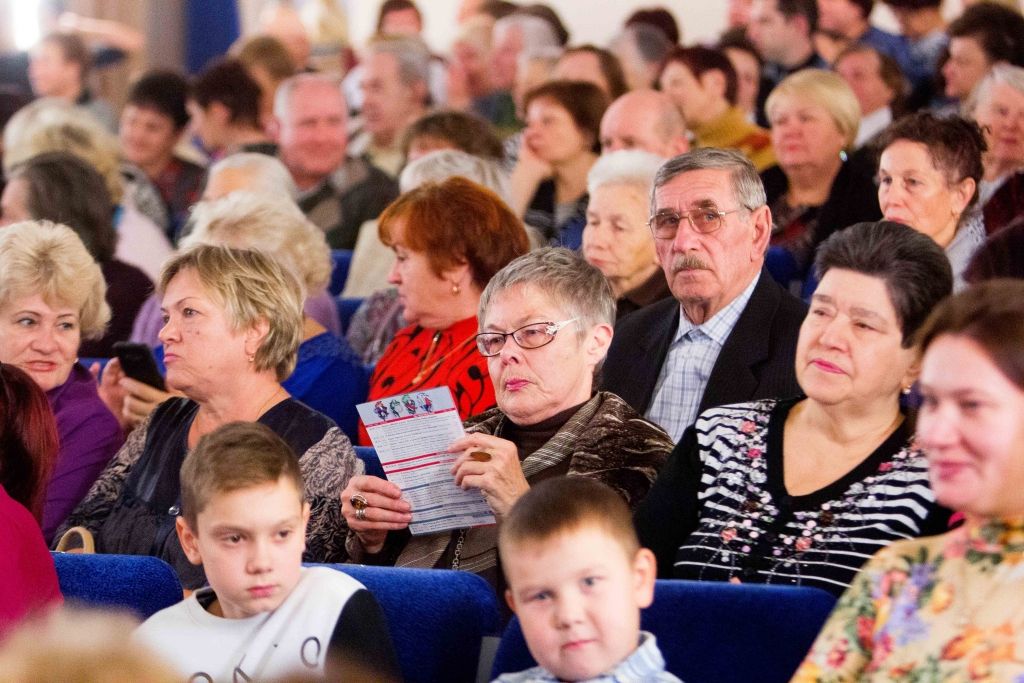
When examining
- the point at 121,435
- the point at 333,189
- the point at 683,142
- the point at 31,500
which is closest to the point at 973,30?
the point at 683,142

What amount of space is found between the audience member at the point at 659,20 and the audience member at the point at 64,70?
11.2ft

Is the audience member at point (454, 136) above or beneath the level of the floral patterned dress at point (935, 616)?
above

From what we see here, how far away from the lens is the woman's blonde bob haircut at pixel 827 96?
5.78m

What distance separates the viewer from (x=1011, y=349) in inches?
79.6

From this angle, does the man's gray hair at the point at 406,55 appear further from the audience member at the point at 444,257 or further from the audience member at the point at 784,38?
the audience member at the point at 444,257

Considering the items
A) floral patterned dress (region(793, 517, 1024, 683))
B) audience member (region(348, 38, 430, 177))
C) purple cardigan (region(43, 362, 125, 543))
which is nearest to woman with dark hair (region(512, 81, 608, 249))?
audience member (region(348, 38, 430, 177))

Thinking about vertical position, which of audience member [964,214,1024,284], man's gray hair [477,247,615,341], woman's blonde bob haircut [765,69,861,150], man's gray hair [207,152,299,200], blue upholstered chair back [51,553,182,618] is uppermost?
woman's blonde bob haircut [765,69,861,150]

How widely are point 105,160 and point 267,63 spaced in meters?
2.88

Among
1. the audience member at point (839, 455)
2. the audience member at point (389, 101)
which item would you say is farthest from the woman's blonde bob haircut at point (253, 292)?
the audience member at point (389, 101)

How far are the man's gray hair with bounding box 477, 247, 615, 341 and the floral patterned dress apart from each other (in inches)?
46.4

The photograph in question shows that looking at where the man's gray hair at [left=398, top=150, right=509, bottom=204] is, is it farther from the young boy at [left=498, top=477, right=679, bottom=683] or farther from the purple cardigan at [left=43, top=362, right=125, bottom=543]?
the young boy at [left=498, top=477, right=679, bottom=683]

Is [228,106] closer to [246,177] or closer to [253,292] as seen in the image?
[246,177]

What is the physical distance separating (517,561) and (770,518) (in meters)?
0.67

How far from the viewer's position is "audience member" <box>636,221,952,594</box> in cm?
265
